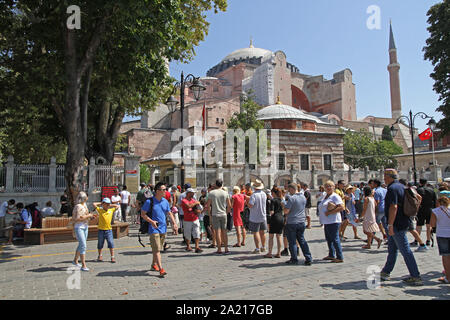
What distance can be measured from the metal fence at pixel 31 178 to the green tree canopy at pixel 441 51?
978 inches

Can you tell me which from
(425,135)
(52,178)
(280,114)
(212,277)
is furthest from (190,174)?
(280,114)

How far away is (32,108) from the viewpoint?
43.9 ft

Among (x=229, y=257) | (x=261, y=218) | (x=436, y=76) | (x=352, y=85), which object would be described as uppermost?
(x=352, y=85)

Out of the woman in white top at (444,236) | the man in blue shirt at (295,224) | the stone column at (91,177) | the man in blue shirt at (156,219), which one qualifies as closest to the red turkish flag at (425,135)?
the man in blue shirt at (295,224)

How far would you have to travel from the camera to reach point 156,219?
6.47 m

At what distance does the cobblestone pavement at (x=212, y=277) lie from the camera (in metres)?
5.05

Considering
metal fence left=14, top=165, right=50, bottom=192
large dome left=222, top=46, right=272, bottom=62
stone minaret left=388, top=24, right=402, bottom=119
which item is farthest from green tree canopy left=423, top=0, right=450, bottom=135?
stone minaret left=388, top=24, right=402, bottom=119

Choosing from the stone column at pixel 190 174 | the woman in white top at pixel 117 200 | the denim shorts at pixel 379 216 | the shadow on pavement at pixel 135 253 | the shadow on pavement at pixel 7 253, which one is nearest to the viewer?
the shadow on pavement at pixel 7 253

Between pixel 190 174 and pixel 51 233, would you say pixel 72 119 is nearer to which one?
pixel 51 233

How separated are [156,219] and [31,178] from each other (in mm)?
11644

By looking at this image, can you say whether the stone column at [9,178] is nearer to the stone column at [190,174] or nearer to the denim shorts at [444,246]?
the stone column at [190,174]

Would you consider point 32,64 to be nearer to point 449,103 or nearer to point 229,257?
point 229,257

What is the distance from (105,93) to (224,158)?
59.4ft
